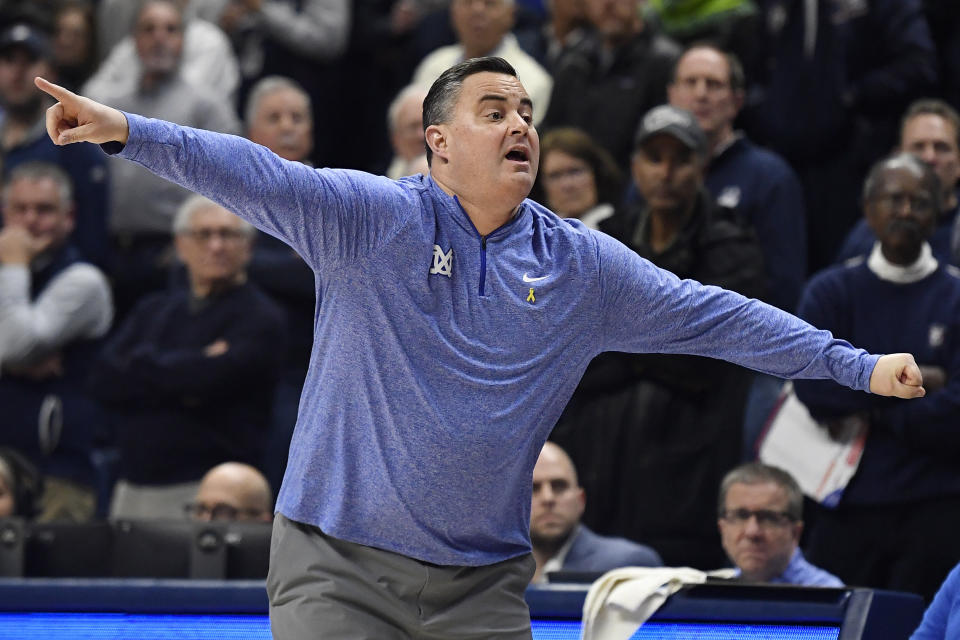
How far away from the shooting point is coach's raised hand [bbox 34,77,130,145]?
3.05 m

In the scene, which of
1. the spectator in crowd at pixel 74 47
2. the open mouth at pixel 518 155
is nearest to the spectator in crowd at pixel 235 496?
the open mouth at pixel 518 155

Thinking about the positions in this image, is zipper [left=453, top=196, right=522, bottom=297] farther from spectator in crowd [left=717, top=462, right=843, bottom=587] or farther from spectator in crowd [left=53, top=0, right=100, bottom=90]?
spectator in crowd [left=53, top=0, right=100, bottom=90]

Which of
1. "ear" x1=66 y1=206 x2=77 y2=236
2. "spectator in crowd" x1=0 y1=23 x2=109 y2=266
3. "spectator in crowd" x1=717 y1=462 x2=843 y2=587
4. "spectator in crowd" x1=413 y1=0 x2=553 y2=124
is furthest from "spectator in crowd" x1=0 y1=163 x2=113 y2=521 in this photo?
"spectator in crowd" x1=717 y1=462 x2=843 y2=587

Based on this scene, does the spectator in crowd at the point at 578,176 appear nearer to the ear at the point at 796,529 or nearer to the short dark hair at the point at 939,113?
the short dark hair at the point at 939,113

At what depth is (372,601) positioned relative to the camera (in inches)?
132

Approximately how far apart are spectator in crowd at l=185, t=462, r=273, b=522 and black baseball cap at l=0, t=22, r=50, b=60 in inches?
140

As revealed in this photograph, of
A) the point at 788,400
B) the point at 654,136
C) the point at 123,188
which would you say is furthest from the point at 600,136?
the point at 123,188

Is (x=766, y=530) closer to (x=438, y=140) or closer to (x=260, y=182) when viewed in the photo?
(x=438, y=140)

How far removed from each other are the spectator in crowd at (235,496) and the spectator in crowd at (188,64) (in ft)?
10.5

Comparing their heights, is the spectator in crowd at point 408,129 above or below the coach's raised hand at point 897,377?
above

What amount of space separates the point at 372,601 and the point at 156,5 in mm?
6152

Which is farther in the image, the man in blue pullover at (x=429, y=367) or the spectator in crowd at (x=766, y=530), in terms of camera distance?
the spectator in crowd at (x=766, y=530)

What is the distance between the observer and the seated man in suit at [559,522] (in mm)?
5914

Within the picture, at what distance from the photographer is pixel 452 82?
143 inches
